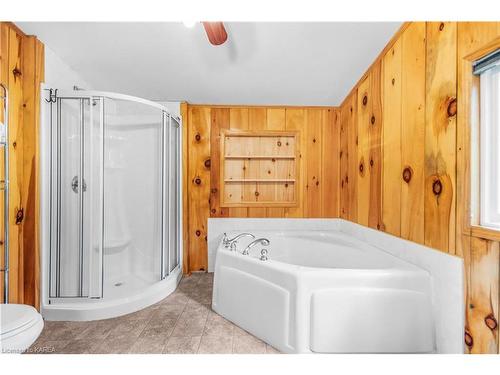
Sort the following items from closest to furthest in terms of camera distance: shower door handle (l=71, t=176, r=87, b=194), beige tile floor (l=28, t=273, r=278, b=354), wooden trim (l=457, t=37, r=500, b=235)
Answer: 1. wooden trim (l=457, t=37, r=500, b=235)
2. beige tile floor (l=28, t=273, r=278, b=354)
3. shower door handle (l=71, t=176, r=87, b=194)

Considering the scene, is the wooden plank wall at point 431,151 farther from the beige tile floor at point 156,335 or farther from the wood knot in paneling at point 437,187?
the beige tile floor at point 156,335

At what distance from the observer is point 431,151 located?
124 centimetres

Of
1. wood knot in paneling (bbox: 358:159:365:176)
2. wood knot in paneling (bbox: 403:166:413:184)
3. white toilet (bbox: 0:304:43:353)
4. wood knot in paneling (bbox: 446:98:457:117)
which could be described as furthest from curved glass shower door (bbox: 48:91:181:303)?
wood knot in paneling (bbox: 446:98:457:117)

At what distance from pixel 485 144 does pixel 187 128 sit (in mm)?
2417

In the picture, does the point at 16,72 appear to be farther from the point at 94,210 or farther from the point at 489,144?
the point at 489,144

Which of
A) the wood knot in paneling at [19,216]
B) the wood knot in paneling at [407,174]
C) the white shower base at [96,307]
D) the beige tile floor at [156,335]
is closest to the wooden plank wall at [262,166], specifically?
the white shower base at [96,307]

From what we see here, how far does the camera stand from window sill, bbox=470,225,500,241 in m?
0.91

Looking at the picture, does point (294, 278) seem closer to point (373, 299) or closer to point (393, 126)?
point (373, 299)

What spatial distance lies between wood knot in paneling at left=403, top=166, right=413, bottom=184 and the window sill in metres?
0.47

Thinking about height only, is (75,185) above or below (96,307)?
above

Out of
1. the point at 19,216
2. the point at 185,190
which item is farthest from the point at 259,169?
the point at 19,216

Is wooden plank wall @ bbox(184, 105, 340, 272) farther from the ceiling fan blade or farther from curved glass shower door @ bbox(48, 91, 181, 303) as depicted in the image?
the ceiling fan blade

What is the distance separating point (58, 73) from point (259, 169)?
1943mm
